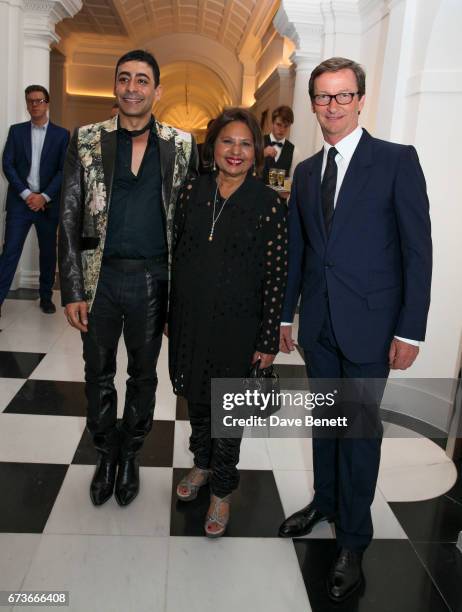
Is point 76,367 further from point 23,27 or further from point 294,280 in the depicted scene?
A: point 23,27

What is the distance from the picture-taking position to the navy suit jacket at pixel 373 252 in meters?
1.75

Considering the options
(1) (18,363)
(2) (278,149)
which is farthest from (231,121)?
(2) (278,149)

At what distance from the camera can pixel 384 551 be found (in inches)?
85.0

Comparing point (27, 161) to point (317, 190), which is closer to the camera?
point (317, 190)

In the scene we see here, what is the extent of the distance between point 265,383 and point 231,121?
3.05ft

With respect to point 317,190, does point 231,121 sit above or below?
above

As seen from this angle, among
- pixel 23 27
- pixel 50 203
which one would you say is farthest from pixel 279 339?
pixel 23 27

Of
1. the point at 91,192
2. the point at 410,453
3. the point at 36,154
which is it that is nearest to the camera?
the point at 91,192

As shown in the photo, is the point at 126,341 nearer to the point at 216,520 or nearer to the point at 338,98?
the point at 216,520

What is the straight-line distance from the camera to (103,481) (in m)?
2.35

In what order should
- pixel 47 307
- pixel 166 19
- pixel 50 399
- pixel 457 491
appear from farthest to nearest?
pixel 166 19, pixel 47 307, pixel 50 399, pixel 457 491

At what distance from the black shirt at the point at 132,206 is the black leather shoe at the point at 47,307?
133 inches

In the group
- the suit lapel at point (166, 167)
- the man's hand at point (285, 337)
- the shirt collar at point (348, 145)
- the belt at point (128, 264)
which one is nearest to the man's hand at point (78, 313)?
the belt at point (128, 264)

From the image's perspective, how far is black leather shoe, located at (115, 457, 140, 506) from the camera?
233cm
